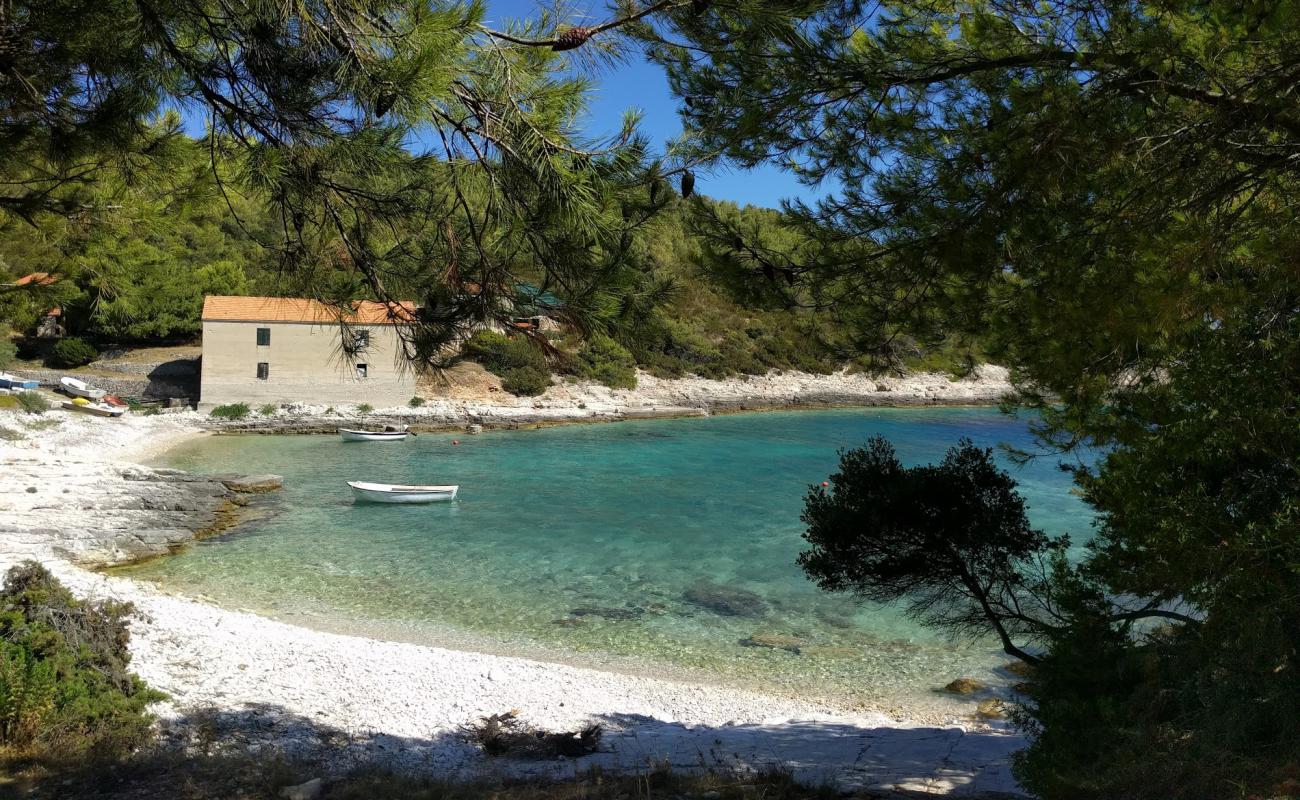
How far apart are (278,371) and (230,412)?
2860mm

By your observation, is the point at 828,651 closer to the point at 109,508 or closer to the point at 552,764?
the point at 552,764

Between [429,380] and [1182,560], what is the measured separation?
3585mm

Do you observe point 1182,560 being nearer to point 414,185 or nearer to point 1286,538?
point 1286,538

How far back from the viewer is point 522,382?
40219mm

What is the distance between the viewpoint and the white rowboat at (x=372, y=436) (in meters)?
29.4

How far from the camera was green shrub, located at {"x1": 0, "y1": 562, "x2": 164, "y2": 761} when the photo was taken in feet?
17.4

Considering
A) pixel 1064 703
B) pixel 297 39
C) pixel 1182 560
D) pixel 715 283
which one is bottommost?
pixel 1064 703

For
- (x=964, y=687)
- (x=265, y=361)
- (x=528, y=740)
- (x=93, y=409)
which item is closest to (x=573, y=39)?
(x=528, y=740)

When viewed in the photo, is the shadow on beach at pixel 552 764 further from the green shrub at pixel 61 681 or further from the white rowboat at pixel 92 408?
the white rowboat at pixel 92 408

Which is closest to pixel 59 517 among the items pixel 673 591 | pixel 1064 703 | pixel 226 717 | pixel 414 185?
pixel 226 717

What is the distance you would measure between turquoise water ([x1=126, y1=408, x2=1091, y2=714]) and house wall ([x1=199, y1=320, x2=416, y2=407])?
5.11 m

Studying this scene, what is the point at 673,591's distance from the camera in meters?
13.5

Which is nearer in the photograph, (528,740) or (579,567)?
(528,740)

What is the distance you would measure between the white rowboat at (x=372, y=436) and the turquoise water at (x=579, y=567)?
3.30ft
